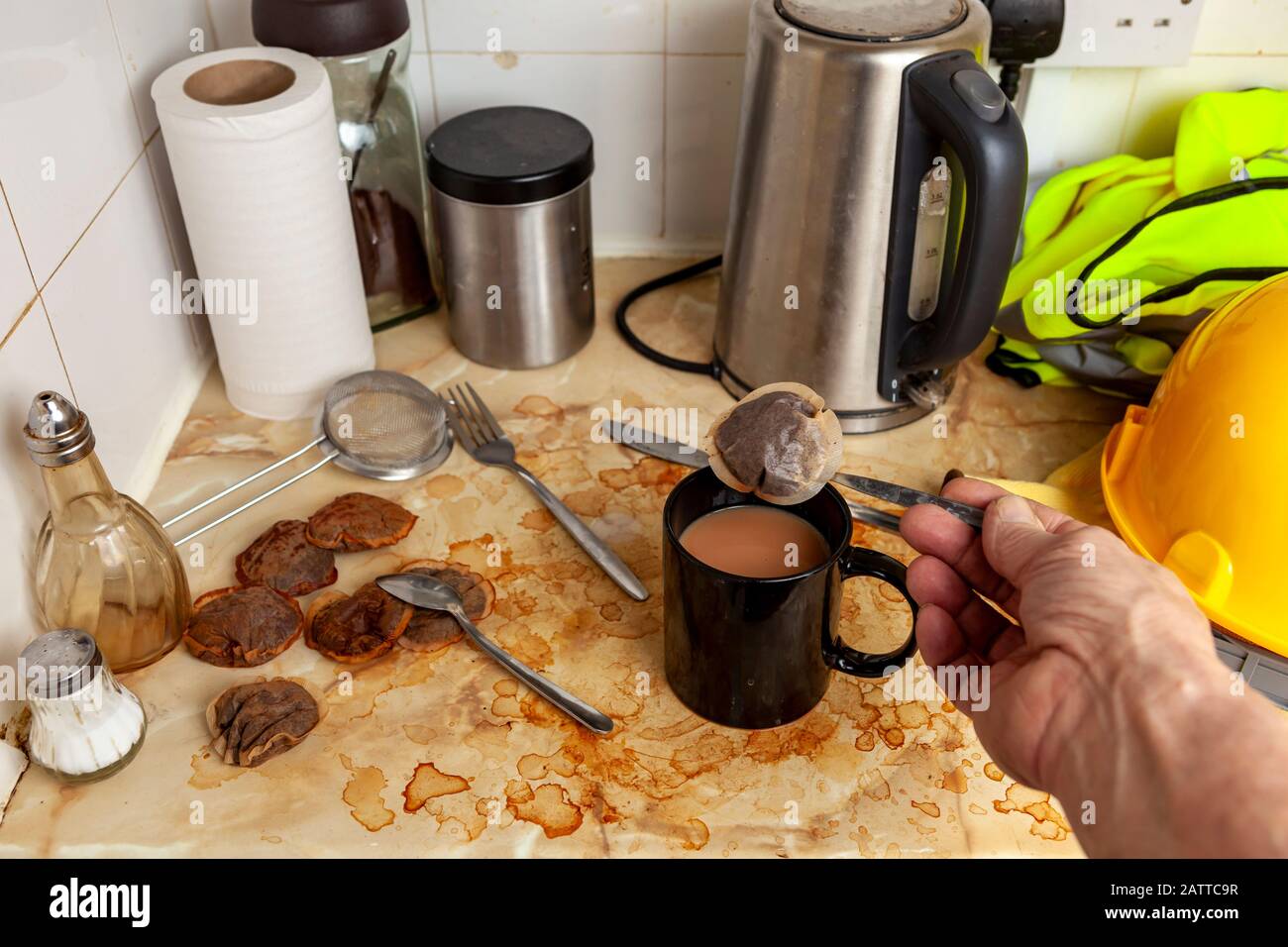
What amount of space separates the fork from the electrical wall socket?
1.83 feet

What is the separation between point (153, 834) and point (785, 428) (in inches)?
16.2

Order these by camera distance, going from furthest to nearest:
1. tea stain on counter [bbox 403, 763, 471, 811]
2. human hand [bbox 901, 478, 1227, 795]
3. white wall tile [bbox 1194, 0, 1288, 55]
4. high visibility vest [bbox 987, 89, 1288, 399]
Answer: white wall tile [bbox 1194, 0, 1288, 55]
high visibility vest [bbox 987, 89, 1288, 399]
tea stain on counter [bbox 403, 763, 471, 811]
human hand [bbox 901, 478, 1227, 795]

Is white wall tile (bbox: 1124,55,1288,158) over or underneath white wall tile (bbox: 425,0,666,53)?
underneath

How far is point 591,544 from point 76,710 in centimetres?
33

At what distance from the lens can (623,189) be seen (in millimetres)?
1079

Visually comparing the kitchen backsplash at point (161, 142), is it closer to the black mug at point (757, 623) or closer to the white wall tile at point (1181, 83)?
the white wall tile at point (1181, 83)

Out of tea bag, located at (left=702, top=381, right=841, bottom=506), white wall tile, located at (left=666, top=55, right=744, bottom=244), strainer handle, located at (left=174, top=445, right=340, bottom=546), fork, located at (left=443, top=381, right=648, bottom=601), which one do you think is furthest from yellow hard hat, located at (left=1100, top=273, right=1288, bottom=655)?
strainer handle, located at (left=174, top=445, right=340, bottom=546)

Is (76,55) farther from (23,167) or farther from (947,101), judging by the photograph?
(947,101)

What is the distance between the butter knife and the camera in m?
0.63

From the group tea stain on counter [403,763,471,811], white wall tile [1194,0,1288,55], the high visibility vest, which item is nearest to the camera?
tea stain on counter [403,763,471,811]

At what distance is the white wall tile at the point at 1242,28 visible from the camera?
3.09 ft

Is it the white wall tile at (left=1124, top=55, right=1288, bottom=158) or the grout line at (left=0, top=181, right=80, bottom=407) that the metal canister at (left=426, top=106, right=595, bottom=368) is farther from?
the white wall tile at (left=1124, top=55, right=1288, bottom=158)

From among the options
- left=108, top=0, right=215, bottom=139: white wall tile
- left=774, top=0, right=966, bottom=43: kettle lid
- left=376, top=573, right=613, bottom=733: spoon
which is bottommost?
left=376, top=573, right=613, bottom=733: spoon

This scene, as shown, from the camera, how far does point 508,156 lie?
878 mm
